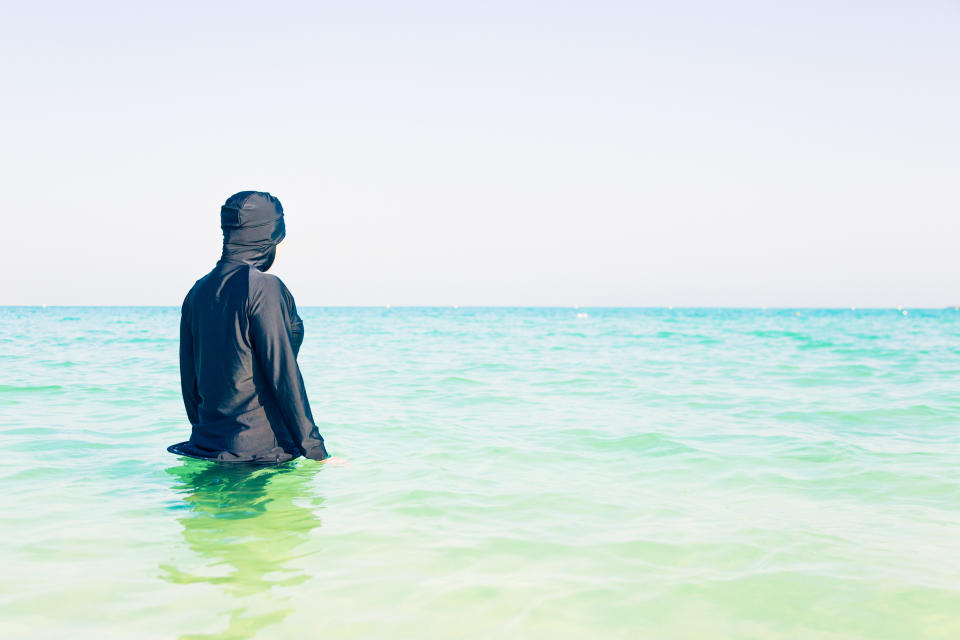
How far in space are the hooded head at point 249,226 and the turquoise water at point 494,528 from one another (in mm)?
1230

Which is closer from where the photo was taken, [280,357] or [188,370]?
[280,357]

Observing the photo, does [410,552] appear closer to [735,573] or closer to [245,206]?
[735,573]

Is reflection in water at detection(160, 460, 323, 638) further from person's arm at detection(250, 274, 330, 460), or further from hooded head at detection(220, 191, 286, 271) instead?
hooded head at detection(220, 191, 286, 271)

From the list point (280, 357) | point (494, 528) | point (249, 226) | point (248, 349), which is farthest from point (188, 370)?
point (494, 528)

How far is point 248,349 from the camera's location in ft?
12.0

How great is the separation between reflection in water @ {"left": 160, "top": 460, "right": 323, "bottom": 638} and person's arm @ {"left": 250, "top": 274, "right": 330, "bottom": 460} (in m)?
0.38

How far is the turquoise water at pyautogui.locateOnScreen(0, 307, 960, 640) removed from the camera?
9.05ft

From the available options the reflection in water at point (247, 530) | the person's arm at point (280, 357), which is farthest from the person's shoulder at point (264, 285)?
the reflection in water at point (247, 530)

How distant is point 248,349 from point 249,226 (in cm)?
67

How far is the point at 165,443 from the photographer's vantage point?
6328 mm

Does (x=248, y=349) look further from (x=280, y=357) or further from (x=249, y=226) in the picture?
(x=249, y=226)

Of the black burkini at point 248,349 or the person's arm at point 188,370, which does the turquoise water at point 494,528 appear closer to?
the black burkini at point 248,349

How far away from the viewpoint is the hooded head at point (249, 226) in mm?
3699

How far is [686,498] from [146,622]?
131 inches
